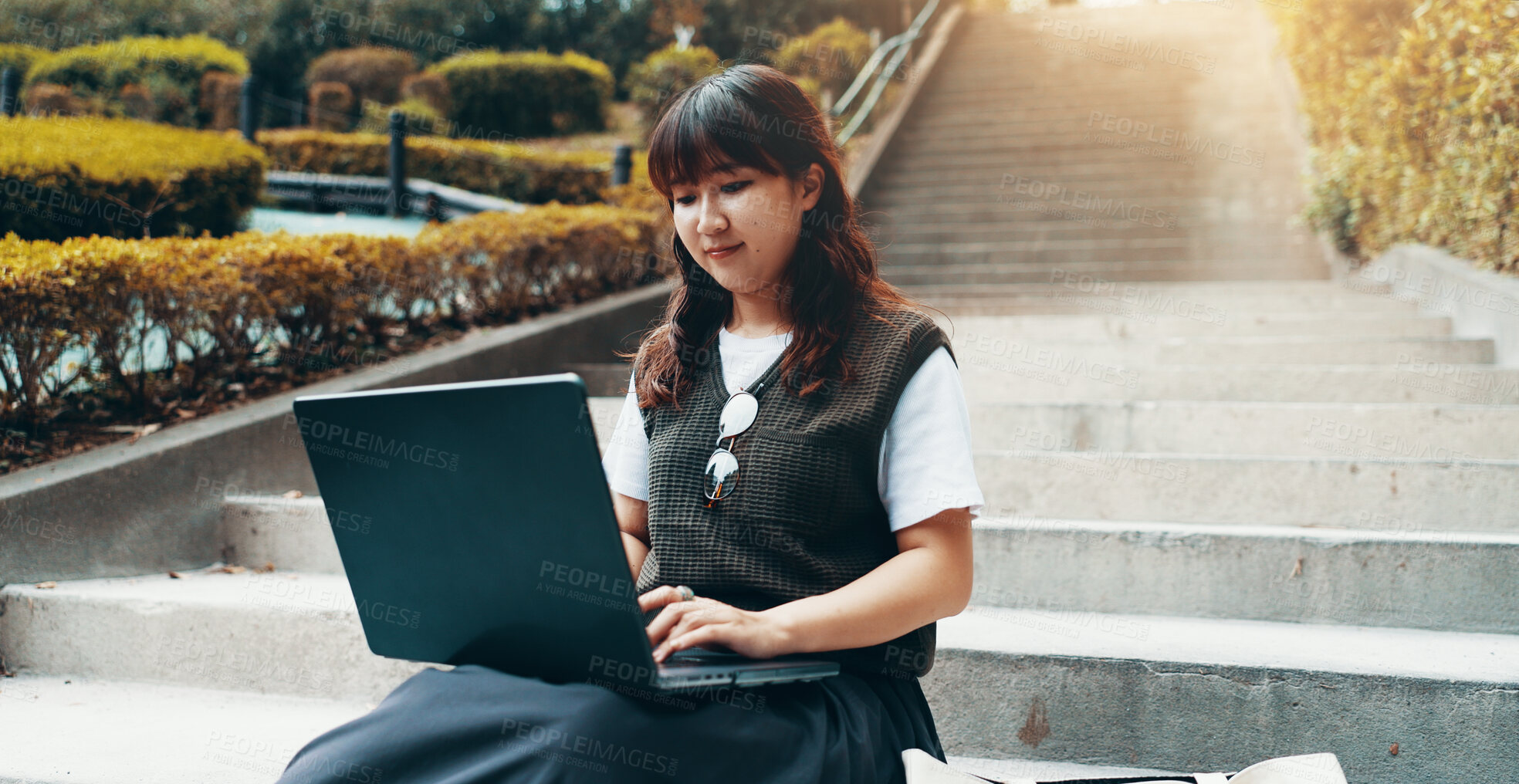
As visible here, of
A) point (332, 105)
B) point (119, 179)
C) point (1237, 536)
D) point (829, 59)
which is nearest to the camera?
point (1237, 536)

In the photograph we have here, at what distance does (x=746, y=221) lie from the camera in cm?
152

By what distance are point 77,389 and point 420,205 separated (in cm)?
505

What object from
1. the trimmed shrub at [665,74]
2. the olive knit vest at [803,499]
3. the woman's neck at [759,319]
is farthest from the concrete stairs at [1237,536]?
the trimmed shrub at [665,74]

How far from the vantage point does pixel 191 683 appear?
2623 millimetres

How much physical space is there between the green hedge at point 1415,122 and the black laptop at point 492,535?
4.10 meters

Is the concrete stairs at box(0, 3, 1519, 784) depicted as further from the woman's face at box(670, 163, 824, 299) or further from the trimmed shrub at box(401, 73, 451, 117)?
the trimmed shrub at box(401, 73, 451, 117)

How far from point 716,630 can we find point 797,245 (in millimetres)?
652

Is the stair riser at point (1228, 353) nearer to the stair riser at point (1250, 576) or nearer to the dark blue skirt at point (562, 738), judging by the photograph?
the stair riser at point (1250, 576)

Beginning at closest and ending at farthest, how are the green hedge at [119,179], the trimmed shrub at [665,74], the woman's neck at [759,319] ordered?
the woman's neck at [759,319] → the green hedge at [119,179] → the trimmed shrub at [665,74]

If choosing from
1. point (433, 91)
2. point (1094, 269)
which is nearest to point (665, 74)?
point (433, 91)

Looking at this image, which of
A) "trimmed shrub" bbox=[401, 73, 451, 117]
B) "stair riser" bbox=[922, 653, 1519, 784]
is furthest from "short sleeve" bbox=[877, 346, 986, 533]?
"trimmed shrub" bbox=[401, 73, 451, 117]

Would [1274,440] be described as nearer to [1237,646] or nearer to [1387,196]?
[1237,646]

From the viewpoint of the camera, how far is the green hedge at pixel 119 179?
4391 mm

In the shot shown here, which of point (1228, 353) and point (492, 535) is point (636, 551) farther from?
point (1228, 353)
